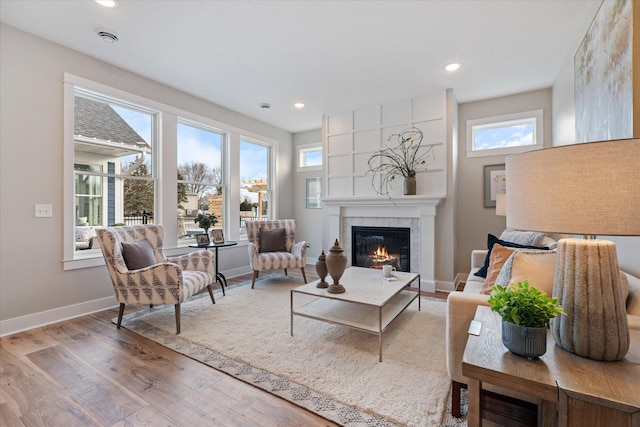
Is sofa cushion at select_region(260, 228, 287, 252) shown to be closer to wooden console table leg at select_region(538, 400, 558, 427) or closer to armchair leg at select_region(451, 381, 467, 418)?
armchair leg at select_region(451, 381, 467, 418)

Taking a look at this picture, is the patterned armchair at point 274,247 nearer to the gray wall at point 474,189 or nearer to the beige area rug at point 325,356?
the beige area rug at point 325,356

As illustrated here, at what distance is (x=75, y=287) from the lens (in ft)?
9.56

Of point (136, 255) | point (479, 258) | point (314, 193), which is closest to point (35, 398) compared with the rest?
point (136, 255)

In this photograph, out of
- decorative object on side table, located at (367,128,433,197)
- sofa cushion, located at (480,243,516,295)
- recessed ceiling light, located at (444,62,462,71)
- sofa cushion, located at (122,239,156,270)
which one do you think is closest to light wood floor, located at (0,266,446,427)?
sofa cushion, located at (122,239,156,270)

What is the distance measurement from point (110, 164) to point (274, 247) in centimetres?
220

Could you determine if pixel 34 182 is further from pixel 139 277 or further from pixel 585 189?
pixel 585 189

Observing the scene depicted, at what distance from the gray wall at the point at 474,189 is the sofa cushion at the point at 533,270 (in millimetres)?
2746

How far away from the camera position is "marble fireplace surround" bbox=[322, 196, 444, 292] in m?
3.85

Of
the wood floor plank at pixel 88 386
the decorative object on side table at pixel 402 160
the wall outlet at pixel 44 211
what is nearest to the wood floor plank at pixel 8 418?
the wood floor plank at pixel 88 386

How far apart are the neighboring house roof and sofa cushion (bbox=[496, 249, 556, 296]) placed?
394 cm

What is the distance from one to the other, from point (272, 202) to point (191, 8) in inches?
138

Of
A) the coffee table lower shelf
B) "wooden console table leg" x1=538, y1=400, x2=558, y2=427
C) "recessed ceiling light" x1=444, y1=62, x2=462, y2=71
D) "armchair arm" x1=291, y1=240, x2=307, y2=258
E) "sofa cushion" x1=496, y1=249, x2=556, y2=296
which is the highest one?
"recessed ceiling light" x1=444, y1=62, x2=462, y2=71

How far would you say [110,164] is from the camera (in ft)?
10.8

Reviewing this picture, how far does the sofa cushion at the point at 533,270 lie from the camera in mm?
1433
